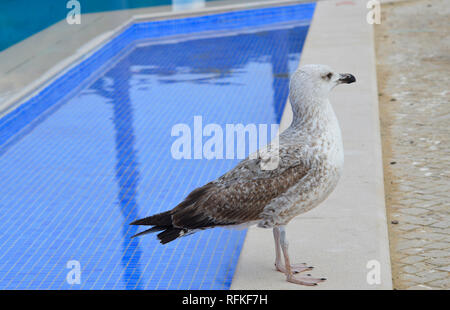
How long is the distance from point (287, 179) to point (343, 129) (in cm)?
302

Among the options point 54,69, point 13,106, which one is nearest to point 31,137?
point 13,106

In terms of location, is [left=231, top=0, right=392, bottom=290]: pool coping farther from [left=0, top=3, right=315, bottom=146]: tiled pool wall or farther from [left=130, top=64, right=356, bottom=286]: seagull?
[left=0, top=3, right=315, bottom=146]: tiled pool wall

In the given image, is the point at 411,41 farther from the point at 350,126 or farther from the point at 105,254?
the point at 105,254

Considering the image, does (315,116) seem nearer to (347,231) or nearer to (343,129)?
(347,231)

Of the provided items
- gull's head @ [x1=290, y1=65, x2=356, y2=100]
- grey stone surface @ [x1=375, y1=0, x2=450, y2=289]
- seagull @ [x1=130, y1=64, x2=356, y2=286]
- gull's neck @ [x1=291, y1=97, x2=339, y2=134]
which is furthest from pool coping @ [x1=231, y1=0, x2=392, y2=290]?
gull's head @ [x1=290, y1=65, x2=356, y2=100]

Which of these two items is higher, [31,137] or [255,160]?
[255,160]

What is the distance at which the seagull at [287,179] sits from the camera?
4000 mm

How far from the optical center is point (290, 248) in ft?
15.5

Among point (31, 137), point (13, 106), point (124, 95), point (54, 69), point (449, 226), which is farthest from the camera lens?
point (54, 69)

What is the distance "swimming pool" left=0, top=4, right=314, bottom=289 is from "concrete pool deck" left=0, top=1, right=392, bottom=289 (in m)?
0.43

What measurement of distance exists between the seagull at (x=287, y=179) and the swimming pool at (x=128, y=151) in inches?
41.7

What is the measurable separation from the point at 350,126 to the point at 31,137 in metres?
3.92

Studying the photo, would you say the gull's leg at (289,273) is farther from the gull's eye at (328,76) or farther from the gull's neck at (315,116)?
the gull's eye at (328,76)

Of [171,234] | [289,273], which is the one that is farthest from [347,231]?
[171,234]
